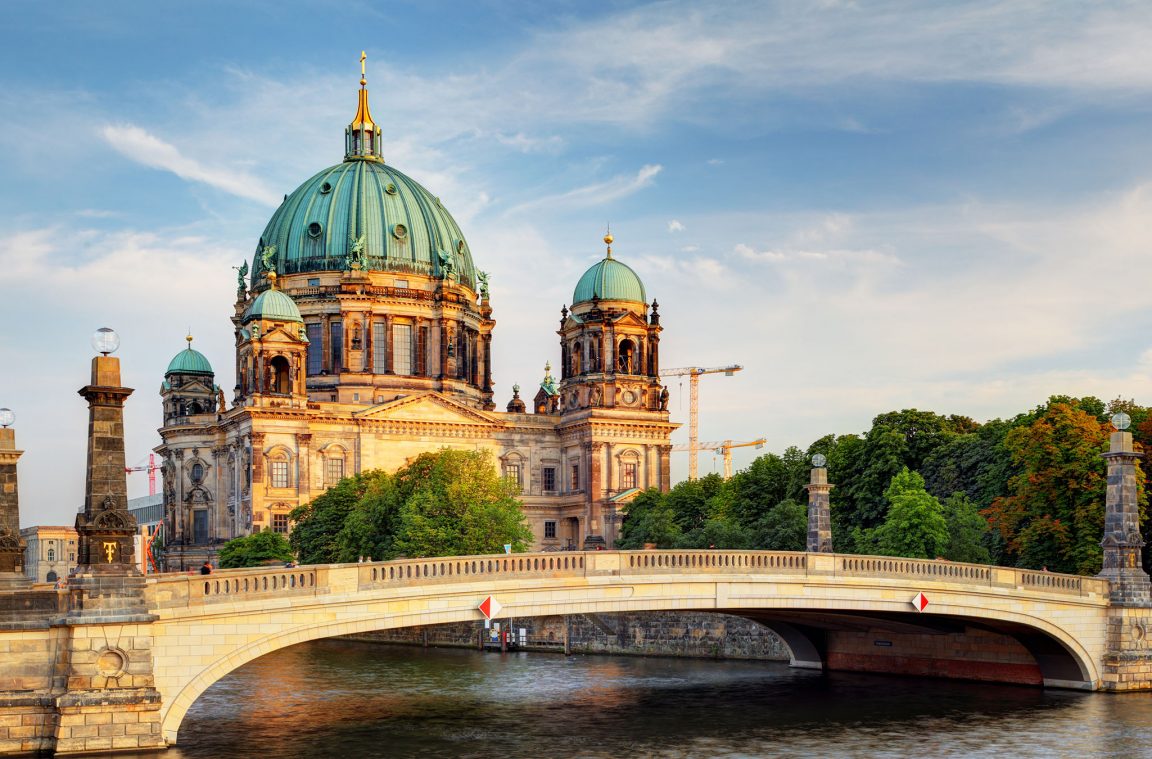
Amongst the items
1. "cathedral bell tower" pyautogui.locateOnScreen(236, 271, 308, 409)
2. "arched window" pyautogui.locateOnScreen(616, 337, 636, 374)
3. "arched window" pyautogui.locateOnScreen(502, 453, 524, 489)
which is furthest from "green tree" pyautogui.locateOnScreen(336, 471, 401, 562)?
"arched window" pyautogui.locateOnScreen(616, 337, 636, 374)

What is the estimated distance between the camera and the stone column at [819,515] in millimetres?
58344

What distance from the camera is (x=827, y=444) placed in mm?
83312

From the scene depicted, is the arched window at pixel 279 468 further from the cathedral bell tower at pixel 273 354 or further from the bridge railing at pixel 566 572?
the bridge railing at pixel 566 572

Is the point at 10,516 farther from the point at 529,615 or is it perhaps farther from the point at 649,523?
the point at 649,523

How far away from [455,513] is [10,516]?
3676 cm

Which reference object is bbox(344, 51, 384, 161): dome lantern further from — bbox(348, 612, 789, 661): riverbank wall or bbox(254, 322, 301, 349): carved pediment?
bbox(348, 612, 789, 661): riverbank wall

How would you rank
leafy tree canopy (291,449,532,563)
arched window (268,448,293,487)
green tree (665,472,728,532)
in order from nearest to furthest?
leafy tree canopy (291,449,532,563), green tree (665,472,728,532), arched window (268,448,293,487)

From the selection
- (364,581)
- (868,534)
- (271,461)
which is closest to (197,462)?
(271,461)

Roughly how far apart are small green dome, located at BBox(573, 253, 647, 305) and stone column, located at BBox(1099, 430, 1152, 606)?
61.8m

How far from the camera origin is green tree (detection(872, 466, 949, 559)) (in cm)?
6519

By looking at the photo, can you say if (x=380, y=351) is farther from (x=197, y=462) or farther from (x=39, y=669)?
(x=39, y=669)

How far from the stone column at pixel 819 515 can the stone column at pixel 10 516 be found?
27839mm

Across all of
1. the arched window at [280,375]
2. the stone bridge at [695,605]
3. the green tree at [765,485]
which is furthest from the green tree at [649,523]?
the stone bridge at [695,605]

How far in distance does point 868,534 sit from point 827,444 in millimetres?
12932
